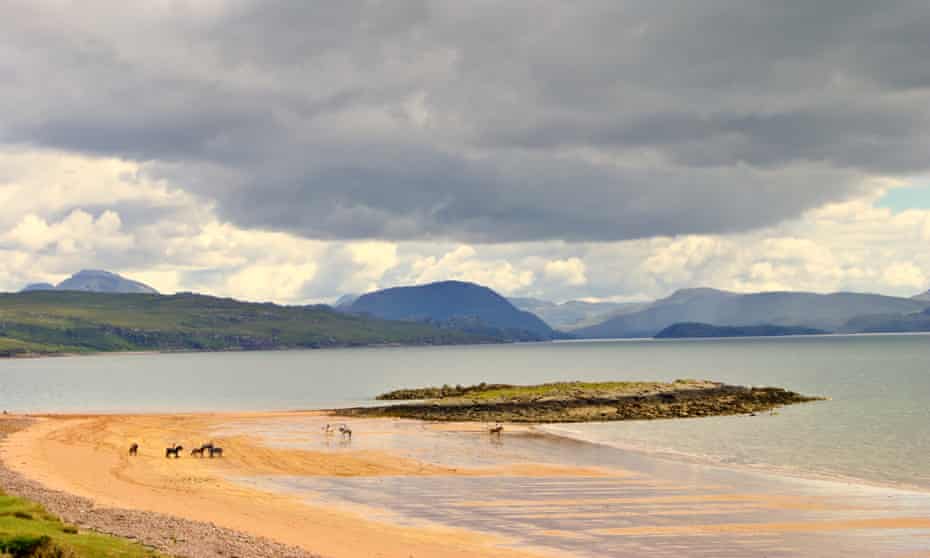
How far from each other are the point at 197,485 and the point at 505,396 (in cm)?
7720

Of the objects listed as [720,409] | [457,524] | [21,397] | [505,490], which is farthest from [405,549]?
[21,397]

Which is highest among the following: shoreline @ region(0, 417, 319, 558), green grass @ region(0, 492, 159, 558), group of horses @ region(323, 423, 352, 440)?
green grass @ region(0, 492, 159, 558)

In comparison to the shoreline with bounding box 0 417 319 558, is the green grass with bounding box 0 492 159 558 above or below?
above

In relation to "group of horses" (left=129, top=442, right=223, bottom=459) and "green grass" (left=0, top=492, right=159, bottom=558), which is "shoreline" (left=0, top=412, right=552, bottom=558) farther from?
"green grass" (left=0, top=492, right=159, bottom=558)

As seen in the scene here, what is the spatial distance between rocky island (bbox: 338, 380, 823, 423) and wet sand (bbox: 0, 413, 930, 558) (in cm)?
3009

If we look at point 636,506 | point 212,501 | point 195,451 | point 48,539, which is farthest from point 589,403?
point 48,539

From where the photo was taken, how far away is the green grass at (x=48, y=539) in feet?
83.7

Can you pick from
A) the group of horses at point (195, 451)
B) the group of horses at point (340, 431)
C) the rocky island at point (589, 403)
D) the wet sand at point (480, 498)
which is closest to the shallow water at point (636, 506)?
the wet sand at point (480, 498)

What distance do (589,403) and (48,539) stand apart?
332ft

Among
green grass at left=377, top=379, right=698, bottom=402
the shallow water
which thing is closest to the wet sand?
the shallow water

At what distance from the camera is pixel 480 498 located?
5109 centimetres

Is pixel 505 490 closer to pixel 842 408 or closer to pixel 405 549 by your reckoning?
pixel 405 549

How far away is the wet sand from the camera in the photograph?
126 ft

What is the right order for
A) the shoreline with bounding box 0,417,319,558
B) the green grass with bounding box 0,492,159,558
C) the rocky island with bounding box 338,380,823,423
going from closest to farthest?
the green grass with bounding box 0,492,159,558 → the shoreline with bounding box 0,417,319,558 → the rocky island with bounding box 338,380,823,423
